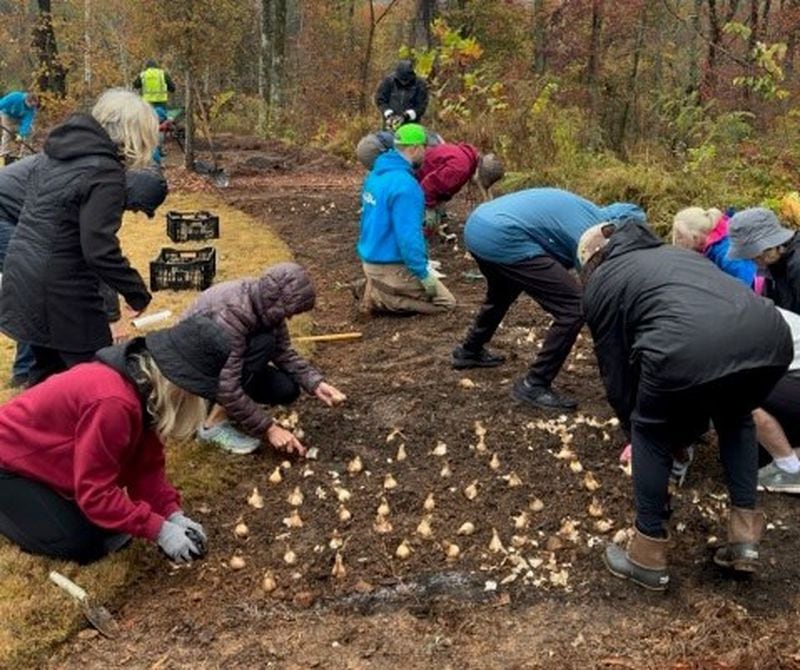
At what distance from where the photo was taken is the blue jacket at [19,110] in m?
15.0

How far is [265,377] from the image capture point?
5.27 metres

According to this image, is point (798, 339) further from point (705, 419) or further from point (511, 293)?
point (511, 293)

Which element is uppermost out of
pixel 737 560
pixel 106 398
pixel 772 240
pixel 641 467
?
pixel 772 240

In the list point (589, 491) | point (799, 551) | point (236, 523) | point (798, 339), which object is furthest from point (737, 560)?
point (236, 523)

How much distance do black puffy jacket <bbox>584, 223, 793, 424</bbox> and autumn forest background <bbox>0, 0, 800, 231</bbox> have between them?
17.7 feet

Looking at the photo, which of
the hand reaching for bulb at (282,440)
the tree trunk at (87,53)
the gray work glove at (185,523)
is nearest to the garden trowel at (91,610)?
the gray work glove at (185,523)

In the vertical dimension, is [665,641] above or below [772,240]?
below

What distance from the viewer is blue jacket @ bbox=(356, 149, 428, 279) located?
710 centimetres

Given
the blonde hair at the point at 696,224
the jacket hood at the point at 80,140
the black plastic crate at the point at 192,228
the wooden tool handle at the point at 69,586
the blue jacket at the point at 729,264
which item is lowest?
the black plastic crate at the point at 192,228

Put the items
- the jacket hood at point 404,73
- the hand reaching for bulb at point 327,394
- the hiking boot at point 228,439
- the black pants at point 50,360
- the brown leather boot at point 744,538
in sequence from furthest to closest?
the jacket hood at point 404,73, the hand reaching for bulb at point 327,394, the hiking boot at point 228,439, the black pants at point 50,360, the brown leather boot at point 744,538

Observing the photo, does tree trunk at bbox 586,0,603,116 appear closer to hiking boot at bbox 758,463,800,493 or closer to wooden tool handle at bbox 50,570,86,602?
hiking boot at bbox 758,463,800,493

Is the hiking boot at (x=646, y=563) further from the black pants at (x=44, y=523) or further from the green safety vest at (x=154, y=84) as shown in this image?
the green safety vest at (x=154, y=84)

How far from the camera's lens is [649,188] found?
9586mm

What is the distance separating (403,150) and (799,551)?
4443mm
